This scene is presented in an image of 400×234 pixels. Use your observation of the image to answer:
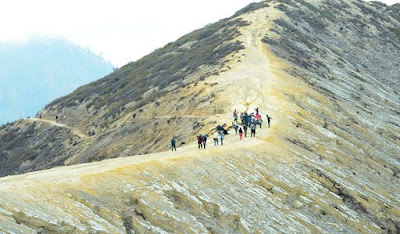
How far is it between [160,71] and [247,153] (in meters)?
58.2

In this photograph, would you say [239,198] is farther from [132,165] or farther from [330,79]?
[330,79]

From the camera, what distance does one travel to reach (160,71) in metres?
95.2

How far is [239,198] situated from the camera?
32844mm

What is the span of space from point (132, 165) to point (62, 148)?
46.4 meters

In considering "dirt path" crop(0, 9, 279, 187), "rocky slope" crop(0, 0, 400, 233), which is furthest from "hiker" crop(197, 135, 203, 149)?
"rocky slope" crop(0, 0, 400, 233)

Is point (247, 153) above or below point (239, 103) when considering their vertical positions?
below

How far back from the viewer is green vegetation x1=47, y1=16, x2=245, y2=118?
83.9 meters

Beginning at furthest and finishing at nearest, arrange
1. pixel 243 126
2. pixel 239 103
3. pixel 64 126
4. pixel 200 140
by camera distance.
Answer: pixel 64 126 < pixel 239 103 < pixel 243 126 < pixel 200 140

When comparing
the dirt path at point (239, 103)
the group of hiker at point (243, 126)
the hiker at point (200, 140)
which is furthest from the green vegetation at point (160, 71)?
the hiker at point (200, 140)

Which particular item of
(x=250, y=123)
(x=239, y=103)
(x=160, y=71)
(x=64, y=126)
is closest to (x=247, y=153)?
(x=250, y=123)

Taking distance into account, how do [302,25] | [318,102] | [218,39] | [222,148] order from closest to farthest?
[222,148], [318,102], [218,39], [302,25]

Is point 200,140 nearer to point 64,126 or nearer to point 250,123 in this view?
point 250,123

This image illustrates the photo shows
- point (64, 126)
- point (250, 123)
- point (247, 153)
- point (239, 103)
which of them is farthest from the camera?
point (64, 126)

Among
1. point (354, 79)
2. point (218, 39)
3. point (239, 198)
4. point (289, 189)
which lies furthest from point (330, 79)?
point (239, 198)
